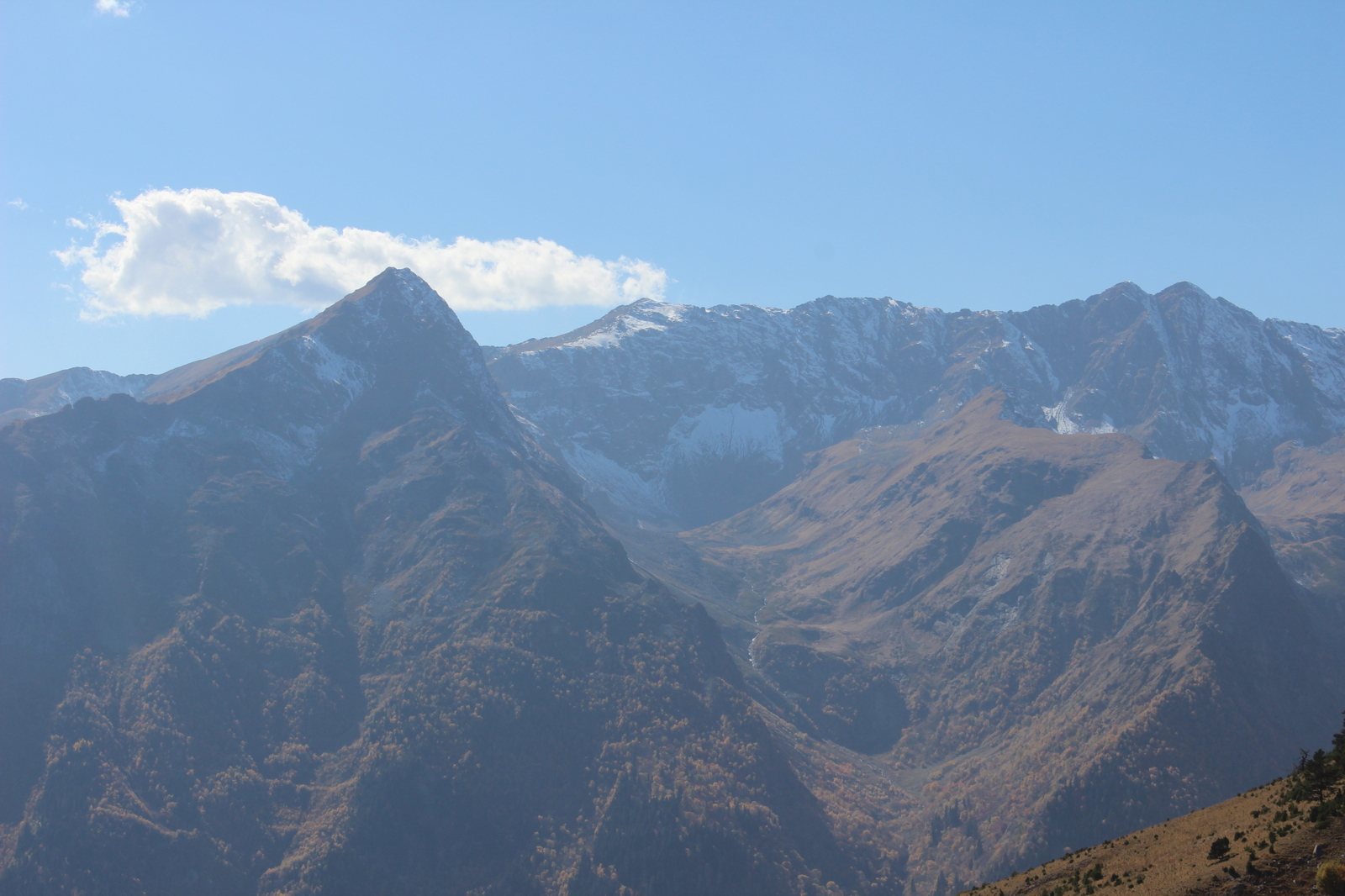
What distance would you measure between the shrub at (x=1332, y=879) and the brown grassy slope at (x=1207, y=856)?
8.59 feet

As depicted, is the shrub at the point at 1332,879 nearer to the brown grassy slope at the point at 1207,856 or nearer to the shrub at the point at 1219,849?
the brown grassy slope at the point at 1207,856

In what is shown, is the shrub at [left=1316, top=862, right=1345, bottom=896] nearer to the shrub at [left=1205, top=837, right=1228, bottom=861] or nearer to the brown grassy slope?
the brown grassy slope

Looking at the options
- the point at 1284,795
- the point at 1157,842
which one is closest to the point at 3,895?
the point at 1157,842

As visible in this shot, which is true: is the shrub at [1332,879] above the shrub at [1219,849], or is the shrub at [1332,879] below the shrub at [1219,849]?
above

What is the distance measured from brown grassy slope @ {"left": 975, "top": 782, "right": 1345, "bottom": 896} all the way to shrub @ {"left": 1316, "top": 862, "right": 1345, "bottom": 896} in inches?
103

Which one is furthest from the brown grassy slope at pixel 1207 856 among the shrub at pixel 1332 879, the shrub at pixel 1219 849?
the shrub at pixel 1332 879

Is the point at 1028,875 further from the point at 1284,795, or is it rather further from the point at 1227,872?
the point at 1227,872

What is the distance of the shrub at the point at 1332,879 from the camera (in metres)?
61.9

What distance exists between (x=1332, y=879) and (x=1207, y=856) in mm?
19561

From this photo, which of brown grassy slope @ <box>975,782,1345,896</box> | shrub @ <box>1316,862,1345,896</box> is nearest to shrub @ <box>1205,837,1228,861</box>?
brown grassy slope @ <box>975,782,1345,896</box>

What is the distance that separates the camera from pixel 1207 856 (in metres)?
80.4

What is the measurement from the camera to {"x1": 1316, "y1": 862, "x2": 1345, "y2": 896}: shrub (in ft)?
203

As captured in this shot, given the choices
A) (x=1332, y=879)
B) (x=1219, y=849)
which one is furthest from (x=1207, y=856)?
(x=1332, y=879)

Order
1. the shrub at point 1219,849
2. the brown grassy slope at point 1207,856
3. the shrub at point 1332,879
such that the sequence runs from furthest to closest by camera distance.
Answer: the shrub at point 1219,849
the brown grassy slope at point 1207,856
the shrub at point 1332,879
